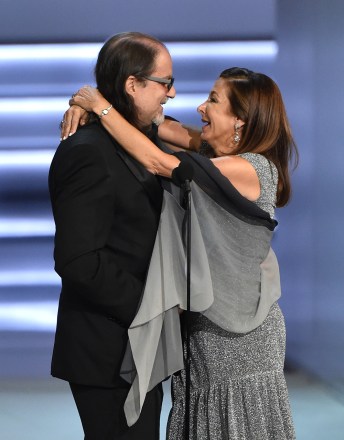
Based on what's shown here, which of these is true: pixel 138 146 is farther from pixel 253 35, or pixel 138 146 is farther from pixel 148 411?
pixel 253 35

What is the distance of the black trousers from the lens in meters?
1.92

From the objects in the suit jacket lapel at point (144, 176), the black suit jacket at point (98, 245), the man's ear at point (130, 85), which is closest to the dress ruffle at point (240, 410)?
the black suit jacket at point (98, 245)

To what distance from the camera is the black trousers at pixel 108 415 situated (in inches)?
75.4

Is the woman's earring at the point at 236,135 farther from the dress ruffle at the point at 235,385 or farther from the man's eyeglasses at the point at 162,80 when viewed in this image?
the dress ruffle at the point at 235,385

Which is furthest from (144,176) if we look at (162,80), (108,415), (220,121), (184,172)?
(108,415)

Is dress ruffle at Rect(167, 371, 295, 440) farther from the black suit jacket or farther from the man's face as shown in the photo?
the man's face

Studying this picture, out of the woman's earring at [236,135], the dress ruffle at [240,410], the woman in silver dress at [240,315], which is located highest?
the woman's earring at [236,135]

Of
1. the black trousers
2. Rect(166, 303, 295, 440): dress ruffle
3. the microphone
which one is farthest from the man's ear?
the black trousers

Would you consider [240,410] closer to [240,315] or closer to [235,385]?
[235,385]

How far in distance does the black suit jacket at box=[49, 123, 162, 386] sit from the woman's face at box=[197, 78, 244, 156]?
1.01 feet

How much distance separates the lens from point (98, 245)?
6.02 ft

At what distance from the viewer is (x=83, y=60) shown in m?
3.88

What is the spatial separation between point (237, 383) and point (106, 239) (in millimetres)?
490

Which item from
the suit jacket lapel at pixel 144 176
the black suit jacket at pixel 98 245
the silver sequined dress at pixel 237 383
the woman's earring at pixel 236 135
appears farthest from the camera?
the woman's earring at pixel 236 135
